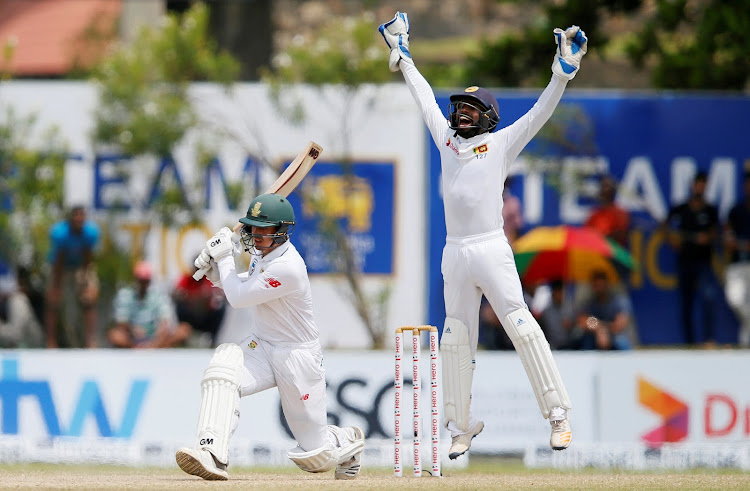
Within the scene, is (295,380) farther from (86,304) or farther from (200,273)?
(86,304)

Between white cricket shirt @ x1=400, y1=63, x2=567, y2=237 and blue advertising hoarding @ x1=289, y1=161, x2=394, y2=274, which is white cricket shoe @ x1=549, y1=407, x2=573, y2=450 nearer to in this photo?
white cricket shirt @ x1=400, y1=63, x2=567, y2=237

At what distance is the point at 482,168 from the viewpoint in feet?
24.1

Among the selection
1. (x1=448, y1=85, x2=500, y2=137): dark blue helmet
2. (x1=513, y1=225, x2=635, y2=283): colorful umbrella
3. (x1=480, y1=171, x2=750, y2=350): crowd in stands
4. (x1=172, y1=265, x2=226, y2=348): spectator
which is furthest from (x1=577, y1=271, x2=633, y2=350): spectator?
(x1=448, y1=85, x2=500, y2=137): dark blue helmet

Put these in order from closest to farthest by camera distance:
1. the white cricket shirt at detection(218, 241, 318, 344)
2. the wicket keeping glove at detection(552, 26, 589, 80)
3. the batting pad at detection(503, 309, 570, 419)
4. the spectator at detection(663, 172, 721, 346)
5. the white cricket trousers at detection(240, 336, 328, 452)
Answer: the white cricket shirt at detection(218, 241, 318, 344) < the white cricket trousers at detection(240, 336, 328, 452) < the wicket keeping glove at detection(552, 26, 589, 80) < the batting pad at detection(503, 309, 570, 419) < the spectator at detection(663, 172, 721, 346)

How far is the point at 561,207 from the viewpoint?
13836mm

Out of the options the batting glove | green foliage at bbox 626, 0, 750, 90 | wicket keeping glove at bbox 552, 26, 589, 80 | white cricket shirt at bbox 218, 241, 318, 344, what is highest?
green foliage at bbox 626, 0, 750, 90

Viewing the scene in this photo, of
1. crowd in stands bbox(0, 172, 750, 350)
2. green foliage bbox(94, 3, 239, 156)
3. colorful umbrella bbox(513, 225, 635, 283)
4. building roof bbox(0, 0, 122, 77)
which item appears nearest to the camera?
crowd in stands bbox(0, 172, 750, 350)

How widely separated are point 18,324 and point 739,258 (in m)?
6.91

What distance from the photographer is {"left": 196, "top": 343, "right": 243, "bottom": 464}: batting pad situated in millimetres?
6836

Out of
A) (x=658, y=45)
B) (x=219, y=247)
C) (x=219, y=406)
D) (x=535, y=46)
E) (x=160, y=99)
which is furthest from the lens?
(x=535, y=46)

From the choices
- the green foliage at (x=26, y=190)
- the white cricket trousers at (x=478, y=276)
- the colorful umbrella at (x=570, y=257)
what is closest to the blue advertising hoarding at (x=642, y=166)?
the colorful umbrella at (x=570, y=257)

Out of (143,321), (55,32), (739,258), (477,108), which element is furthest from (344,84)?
(477,108)

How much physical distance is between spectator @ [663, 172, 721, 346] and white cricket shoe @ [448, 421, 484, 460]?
6.08m

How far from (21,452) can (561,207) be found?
6.40 m
